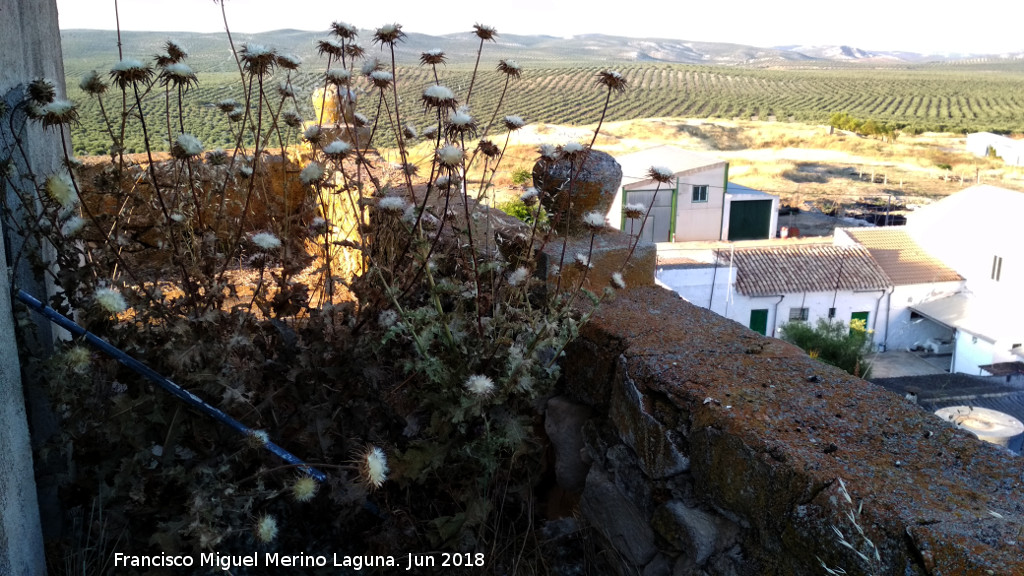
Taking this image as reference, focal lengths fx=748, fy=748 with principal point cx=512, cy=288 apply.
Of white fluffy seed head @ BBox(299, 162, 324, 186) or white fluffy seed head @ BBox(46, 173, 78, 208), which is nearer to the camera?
white fluffy seed head @ BBox(46, 173, 78, 208)

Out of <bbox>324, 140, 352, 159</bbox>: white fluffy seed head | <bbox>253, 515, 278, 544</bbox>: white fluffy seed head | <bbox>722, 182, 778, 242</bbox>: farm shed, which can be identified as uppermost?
<bbox>324, 140, 352, 159</bbox>: white fluffy seed head

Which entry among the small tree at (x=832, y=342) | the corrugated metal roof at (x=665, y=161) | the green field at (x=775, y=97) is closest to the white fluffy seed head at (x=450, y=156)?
the small tree at (x=832, y=342)

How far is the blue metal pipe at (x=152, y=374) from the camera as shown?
201 centimetres

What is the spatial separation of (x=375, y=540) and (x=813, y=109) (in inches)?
3182

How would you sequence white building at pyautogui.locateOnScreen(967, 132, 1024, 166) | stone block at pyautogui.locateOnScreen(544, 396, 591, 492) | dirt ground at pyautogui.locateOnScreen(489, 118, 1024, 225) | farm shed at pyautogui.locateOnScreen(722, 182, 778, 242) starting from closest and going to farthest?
stone block at pyautogui.locateOnScreen(544, 396, 591, 492) → farm shed at pyautogui.locateOnScreen(722, 182, 778, 242) → dirt ground at pyautogui.locateOnScreen(489, 118, 1024, 225) → white building at pyautogui.locateOnScreen(967, 132, 1024, 166)

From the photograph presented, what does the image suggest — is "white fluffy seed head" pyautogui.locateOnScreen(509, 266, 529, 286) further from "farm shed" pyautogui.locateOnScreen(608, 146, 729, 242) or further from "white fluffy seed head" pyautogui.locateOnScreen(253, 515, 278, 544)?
"farm shed" pyautogui.locateOnScreen(608, 146, 729, 242)

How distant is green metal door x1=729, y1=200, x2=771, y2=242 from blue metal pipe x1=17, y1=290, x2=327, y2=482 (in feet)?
94.8

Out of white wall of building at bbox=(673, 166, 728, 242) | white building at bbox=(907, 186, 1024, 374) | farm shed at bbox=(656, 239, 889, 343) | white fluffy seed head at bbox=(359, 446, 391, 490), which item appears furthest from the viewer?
white wall of building at bbox=(673, 166, 728, 242)

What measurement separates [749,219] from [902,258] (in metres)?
5.79

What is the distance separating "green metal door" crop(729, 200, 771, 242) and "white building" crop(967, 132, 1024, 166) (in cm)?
3095

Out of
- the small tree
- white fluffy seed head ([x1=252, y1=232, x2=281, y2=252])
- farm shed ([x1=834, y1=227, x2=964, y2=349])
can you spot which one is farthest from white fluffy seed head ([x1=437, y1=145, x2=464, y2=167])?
farm shed ([x1=834, y1=227, x2=964, y2=349])

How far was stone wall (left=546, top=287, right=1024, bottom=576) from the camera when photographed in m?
1.34

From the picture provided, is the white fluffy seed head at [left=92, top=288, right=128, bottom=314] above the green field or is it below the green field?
below

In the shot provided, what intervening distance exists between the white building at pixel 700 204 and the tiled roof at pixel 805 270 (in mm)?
3637
